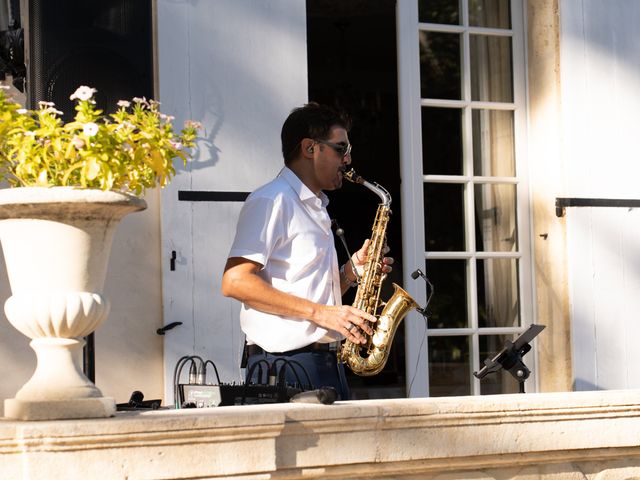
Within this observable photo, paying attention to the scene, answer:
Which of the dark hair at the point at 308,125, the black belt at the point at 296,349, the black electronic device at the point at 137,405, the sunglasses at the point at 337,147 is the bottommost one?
the black electronic device at the point at 137,405

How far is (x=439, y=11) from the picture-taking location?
5.95 meters

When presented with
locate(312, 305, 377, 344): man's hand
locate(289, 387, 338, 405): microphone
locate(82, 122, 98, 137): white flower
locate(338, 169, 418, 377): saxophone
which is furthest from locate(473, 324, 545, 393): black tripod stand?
locate(82, 122, 98, 137): white flower

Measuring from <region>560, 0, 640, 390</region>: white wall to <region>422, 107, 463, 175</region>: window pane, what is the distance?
55 centimetres

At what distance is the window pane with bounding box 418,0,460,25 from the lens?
587cm

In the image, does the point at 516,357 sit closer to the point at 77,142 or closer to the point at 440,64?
the point at 440,64

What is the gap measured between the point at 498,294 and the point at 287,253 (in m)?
2.37

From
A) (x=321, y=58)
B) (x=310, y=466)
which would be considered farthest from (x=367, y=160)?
(x=310, y=466)

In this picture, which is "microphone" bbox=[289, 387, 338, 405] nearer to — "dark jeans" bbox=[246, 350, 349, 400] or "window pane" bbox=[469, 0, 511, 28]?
"dark jeans" bbox=[246, 350, 349, 400]

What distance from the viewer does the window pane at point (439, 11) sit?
19.2 feet

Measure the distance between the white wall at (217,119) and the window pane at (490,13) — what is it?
1.07 metres

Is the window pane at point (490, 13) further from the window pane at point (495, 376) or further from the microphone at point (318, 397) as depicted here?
the microphone at point (318, 397)

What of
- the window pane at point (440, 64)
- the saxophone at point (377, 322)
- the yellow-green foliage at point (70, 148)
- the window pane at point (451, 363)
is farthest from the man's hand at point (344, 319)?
the window pane at point (440, 64)

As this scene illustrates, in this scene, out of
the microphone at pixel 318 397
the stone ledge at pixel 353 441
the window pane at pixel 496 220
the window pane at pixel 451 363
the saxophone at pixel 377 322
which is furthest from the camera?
the window pane at pixel 496 220

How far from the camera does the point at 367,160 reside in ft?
32.2
